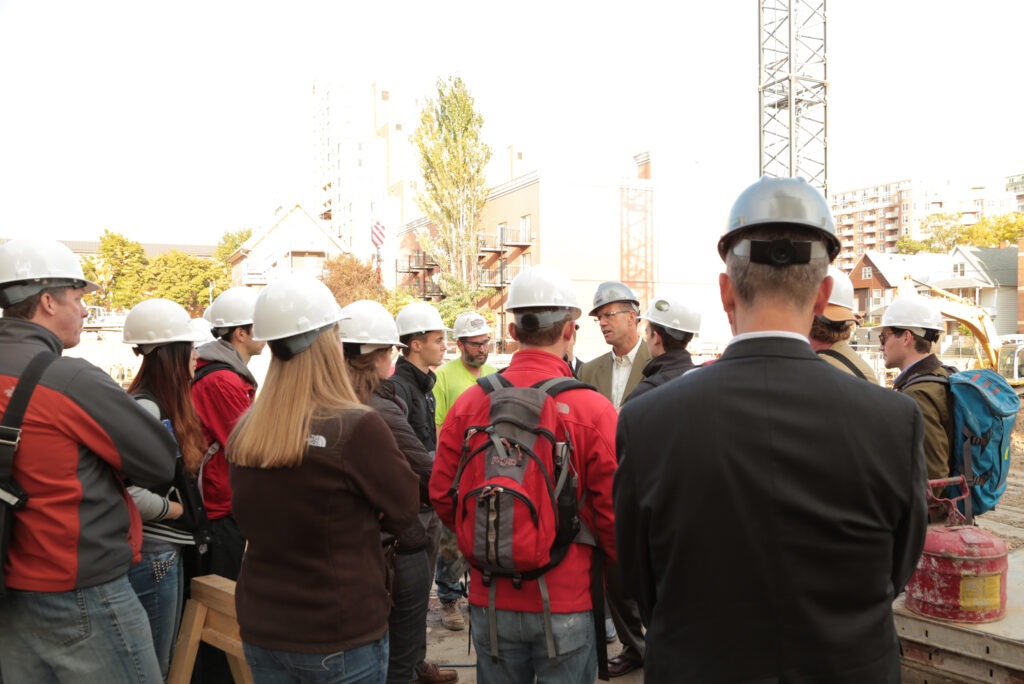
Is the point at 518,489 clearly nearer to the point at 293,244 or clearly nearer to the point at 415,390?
the point at 415,390

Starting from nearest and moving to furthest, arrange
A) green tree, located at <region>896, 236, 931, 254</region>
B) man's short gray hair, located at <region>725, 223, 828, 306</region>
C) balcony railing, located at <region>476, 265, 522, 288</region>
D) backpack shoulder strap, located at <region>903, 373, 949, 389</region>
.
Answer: man's short gray hair, located at <region>725, 223, 828, 306</region> → backpack shoulder strap, located at <region>903, 373, 949, 389</region> → balcony railing, located at <region>476, 265, 522, 288</region> → green tree, located at <region>896, 236, 931, 254</region>

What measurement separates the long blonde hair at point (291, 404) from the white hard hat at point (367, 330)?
4.04 feet

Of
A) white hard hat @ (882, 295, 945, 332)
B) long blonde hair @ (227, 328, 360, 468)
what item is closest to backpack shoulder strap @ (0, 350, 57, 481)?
long blonde hair @ (227, 328, 360, 468)

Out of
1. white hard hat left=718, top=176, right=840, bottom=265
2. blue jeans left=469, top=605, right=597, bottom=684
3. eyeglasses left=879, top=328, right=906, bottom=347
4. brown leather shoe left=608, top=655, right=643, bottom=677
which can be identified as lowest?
brown leather shoe left=608, top=655, right=643, bottom=677

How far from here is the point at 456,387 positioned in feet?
20.0

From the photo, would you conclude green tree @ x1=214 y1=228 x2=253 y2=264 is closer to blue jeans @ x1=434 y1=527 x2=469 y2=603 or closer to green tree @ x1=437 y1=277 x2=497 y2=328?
green tree @ x1=437 y1=277 x2=497 y2=328

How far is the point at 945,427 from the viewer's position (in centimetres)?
408

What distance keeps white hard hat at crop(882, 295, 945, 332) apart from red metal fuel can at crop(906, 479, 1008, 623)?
4.70ft

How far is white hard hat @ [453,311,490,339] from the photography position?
600 cm

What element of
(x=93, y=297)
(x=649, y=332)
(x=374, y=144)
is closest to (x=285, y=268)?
(x=374, y=144)

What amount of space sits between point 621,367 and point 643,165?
37.0 metres

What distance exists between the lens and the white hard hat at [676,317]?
172 inches

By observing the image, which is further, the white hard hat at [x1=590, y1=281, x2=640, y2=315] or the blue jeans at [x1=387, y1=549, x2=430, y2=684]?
the white hard hat at [x1=590, y1=281, x2=640, y2=315]

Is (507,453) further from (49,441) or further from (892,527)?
(49,441)
